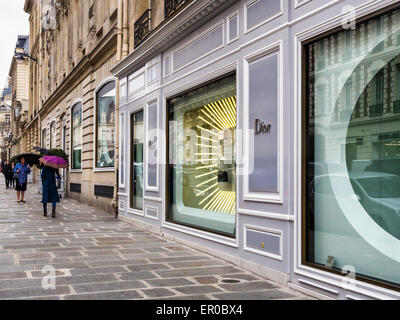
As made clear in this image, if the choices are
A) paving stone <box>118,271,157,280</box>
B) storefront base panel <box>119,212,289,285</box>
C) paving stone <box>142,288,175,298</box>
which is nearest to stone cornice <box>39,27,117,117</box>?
storefront base panel <box>119,212,289,285</box>

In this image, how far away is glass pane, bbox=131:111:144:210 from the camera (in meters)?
11.2

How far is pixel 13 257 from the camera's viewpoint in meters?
7.04

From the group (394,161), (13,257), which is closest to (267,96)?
(394,161)

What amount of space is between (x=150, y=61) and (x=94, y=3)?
7700 millimetres

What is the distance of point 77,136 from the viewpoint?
19.5 meters

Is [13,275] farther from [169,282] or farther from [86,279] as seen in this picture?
[169,282]

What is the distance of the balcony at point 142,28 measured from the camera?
11.0m

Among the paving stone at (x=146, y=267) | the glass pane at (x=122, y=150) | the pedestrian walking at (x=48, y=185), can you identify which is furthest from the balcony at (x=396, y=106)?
the pedestrian walking at (x=48, y=185)

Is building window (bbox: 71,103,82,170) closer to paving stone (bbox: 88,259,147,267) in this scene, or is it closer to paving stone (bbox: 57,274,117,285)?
paving stone (bbox: 88,259,147,267)

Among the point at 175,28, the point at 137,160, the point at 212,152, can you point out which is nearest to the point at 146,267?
the point at 212,152

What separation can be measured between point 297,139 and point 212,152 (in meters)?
2.94

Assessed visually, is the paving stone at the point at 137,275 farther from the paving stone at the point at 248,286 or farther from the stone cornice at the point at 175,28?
the stone cornice at the point at 175,28

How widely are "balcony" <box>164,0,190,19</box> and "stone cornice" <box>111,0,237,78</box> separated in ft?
0.71

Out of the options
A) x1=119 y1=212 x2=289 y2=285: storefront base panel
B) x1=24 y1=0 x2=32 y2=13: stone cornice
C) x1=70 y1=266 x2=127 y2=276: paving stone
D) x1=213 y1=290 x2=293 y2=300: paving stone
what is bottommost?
x1=213 y1=290 x2=293 y2=300: paving stone
